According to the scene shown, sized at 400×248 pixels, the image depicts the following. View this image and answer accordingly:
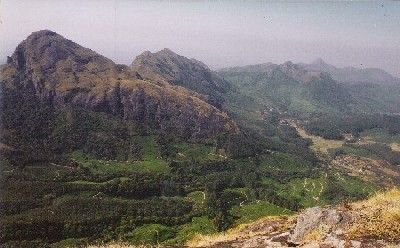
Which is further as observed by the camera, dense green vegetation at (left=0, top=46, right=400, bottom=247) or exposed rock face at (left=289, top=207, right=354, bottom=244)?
dense green vegetation at (left=0, top=46, right=400, bottom=247)

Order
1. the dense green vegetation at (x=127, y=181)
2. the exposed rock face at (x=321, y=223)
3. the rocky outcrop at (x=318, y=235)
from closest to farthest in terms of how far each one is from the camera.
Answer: the rocky outcrop at (x=318, y=235) → the exposed rock face at (x=321, y=223) → the dense green vegetation at (x=127, y=181)

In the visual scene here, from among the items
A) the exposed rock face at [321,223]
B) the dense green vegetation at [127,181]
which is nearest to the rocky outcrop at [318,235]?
the exposed rock face at [321,223]

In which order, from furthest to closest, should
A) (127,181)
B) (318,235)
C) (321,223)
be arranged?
(127,181)
(321,223)
(318,235)

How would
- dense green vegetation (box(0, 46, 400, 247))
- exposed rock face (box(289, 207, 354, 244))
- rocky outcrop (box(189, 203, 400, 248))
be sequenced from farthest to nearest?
dense green vegetation (box(0, 46, 400, 247)) < exposed rock face (box(289, 207, 354, 244)) < rocky outcrop (box(189, 203, 400, 248))

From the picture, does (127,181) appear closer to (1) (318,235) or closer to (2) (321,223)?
(2) (321,223)

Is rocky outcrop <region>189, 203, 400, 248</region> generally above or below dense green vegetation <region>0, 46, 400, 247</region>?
above

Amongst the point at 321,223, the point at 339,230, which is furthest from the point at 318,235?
the point at 321,223

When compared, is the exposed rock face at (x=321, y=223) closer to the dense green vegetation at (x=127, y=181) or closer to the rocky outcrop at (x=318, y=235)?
the rocky outcrop at (x=318, y=235)

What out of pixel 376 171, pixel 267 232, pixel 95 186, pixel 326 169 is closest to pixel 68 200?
pixel 95 186

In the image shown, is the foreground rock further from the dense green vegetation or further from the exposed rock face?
the dense green vegetation

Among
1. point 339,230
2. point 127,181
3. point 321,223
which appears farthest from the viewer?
point 127,181

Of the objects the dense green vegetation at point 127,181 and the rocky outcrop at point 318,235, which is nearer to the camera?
the rocky outcrop at point 318,235

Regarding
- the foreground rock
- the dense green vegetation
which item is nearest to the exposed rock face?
the foreground rock
